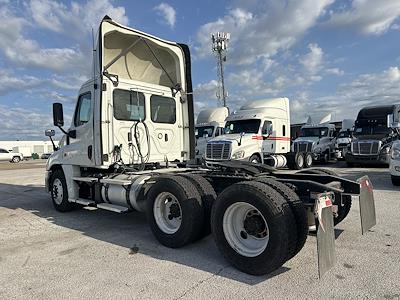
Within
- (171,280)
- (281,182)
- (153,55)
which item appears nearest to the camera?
(171,280)

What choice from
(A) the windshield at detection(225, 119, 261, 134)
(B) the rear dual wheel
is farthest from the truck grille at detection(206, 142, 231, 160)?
(B) the rear dual wheel

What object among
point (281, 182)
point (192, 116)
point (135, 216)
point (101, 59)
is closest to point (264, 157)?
point (192, 116)

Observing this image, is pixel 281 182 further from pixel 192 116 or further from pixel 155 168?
pixel 192 116

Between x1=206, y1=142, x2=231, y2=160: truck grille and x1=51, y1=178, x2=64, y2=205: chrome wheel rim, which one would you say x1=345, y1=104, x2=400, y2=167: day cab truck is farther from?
x1=51, y1=178, x2=64, y2=205: chrome wheel rim

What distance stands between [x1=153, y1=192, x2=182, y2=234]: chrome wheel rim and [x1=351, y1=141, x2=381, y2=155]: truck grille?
1585 centimetres

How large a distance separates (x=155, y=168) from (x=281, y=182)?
Result: 389cm

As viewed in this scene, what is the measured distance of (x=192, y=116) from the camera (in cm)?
868

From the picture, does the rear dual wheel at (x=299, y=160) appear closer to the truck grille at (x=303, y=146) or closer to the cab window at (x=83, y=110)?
the truck grille at (x=303, y=146)

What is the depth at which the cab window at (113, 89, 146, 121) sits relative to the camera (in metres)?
7.21

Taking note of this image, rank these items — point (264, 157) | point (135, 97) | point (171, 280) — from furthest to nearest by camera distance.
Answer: point (264, 157) < point (135, 97) < point (171, 280)

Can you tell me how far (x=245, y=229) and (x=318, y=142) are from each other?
63.3 ft

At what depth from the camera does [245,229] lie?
4.41m

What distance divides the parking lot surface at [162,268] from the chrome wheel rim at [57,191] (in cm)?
146

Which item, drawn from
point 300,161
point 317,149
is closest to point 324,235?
point 300,161
